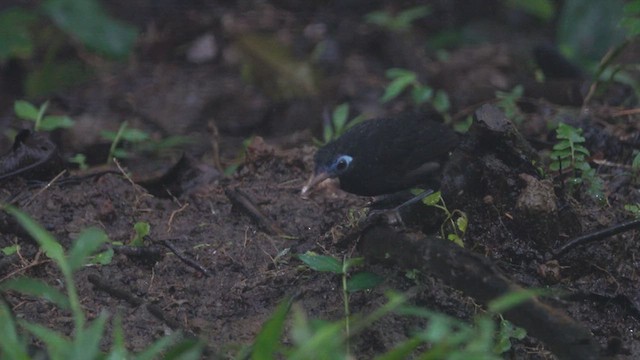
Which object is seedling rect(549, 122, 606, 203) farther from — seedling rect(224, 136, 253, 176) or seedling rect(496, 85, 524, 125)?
seedling rect(224, 136, 253, 176)

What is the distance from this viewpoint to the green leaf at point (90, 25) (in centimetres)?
636

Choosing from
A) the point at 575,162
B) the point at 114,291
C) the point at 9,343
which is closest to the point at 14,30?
the point at 114,291

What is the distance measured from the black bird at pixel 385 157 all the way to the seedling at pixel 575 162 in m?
0.47

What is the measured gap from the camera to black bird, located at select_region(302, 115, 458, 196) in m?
4.41

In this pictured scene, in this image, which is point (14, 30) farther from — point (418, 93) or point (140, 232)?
point (140, 232)

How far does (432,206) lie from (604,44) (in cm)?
327

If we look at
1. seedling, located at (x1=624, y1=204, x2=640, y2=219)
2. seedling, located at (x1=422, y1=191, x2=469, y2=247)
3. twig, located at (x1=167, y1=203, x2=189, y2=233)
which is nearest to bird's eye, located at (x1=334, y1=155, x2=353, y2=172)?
seedling, located at (x1=422, y1=191, x2=469, y2=247)

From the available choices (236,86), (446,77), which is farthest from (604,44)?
(236,86)

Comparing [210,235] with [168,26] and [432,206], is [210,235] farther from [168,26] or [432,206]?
[168,26]

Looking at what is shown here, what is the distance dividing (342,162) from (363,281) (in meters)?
0.79

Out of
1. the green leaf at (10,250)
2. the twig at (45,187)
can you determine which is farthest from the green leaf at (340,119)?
the green leaf at (10,250)

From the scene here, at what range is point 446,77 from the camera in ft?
22.5

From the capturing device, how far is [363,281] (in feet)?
12.4

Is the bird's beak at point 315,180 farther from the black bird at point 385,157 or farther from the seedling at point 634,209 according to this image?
the seedling at point 634,209
